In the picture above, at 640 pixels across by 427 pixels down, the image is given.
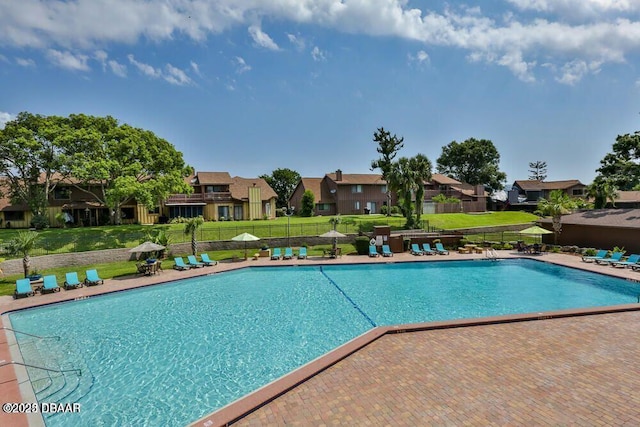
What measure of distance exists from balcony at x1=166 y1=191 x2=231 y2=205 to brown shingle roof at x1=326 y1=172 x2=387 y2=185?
16.0m

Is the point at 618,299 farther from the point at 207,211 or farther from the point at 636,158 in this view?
the point at 207,211

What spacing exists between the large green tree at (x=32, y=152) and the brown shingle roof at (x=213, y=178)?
609 inches

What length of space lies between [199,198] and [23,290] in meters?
26.7

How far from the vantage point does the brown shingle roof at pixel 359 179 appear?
50344mm

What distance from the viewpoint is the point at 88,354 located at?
35.9ft

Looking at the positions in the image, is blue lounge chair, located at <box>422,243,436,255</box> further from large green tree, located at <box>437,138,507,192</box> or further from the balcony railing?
large green tree, located at <box>437,138,507,192</box>

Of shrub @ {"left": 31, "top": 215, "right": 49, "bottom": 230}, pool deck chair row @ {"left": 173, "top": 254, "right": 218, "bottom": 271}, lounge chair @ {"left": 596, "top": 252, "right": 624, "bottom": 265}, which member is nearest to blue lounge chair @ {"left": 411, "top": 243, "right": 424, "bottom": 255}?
lounge chair @ {"left": 596, "top": 252, "right": 624, "bottom": 265}

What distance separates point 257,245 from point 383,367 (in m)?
22.3

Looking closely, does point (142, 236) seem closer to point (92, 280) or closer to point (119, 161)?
point (92, 280)

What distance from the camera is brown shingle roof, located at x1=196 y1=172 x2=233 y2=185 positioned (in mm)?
44281

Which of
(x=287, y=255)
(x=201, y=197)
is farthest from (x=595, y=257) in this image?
(x=201, y=197)

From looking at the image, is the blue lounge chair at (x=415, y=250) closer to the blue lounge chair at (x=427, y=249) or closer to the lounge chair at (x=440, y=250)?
the blue lounge chair at (x=427, y=249)

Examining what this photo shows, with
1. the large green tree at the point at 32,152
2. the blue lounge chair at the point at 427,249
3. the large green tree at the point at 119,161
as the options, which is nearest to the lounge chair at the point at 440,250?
the blue lounge chair at the point at 427,249

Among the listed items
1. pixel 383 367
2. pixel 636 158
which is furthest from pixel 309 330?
pixel 636 158
